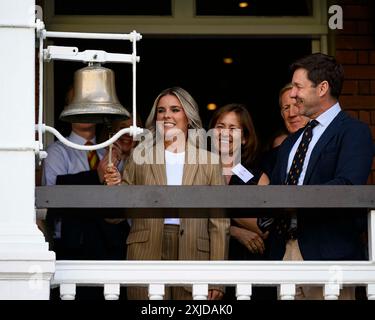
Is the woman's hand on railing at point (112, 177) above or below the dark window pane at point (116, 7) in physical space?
below

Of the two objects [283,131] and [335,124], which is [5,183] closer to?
[335,124]

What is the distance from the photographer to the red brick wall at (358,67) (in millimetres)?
10984

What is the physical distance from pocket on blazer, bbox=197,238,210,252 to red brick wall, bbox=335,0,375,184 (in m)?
2.48

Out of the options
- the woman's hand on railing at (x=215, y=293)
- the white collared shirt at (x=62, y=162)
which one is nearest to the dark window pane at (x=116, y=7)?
the white collared shirt at (x=62, y=162)

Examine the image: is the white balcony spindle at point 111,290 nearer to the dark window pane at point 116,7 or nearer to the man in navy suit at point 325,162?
the man in navy suit at point 325,162

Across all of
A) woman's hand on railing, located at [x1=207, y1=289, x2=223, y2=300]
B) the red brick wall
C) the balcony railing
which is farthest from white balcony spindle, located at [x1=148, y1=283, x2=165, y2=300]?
the red brick wall

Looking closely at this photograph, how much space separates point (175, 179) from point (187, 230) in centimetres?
32

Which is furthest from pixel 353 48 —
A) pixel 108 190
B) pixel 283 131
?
pixel 108 190

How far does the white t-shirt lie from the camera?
8812 mm

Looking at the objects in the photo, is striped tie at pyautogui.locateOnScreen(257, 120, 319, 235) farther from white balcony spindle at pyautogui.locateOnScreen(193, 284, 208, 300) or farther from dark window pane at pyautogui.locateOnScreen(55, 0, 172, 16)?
dark window pane at pyautogui.locateOnScreen(55, 0, 172, 16)

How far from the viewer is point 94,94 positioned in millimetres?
7680

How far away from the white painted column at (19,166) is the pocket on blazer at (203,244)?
182 cm

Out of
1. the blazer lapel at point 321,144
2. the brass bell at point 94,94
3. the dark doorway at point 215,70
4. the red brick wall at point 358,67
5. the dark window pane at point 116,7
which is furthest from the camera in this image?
the dark doorway at point 215,70
